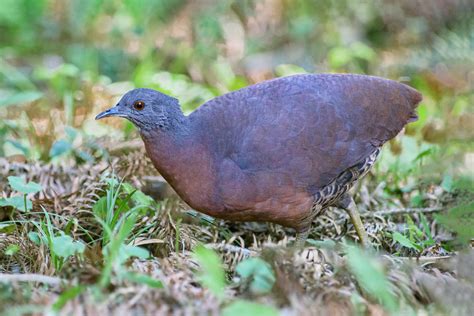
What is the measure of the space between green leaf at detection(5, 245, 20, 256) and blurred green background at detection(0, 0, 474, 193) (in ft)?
6.75

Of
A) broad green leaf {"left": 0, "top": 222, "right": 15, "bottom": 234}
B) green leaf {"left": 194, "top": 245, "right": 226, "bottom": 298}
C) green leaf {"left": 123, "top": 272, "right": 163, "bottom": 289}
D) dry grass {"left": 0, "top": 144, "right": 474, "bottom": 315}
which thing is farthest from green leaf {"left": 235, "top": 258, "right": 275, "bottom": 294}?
broad green leaf {"left": 0, "top": 222, "right": 15, "bottom": 234}

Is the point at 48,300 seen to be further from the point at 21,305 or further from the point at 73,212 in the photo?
the point at 73,212

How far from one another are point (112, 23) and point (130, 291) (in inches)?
284

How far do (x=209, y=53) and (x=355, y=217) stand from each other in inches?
181

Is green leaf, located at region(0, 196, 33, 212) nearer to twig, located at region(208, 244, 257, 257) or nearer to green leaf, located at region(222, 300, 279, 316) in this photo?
twig, located at region(208, 244, 257, 257)

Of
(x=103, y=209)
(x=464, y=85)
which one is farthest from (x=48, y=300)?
(x=464, y=85)

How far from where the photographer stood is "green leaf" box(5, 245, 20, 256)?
4.18 m

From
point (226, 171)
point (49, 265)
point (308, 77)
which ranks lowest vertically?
point (49, 265)

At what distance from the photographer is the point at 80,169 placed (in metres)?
5.82

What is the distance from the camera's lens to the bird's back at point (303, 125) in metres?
4.74

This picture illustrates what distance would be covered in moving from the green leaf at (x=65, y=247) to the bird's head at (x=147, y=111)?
1.09m

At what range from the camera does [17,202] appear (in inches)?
189

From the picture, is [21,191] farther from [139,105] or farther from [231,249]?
[231,249]

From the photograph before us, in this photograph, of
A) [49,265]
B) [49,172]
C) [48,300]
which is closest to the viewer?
[48,300]
